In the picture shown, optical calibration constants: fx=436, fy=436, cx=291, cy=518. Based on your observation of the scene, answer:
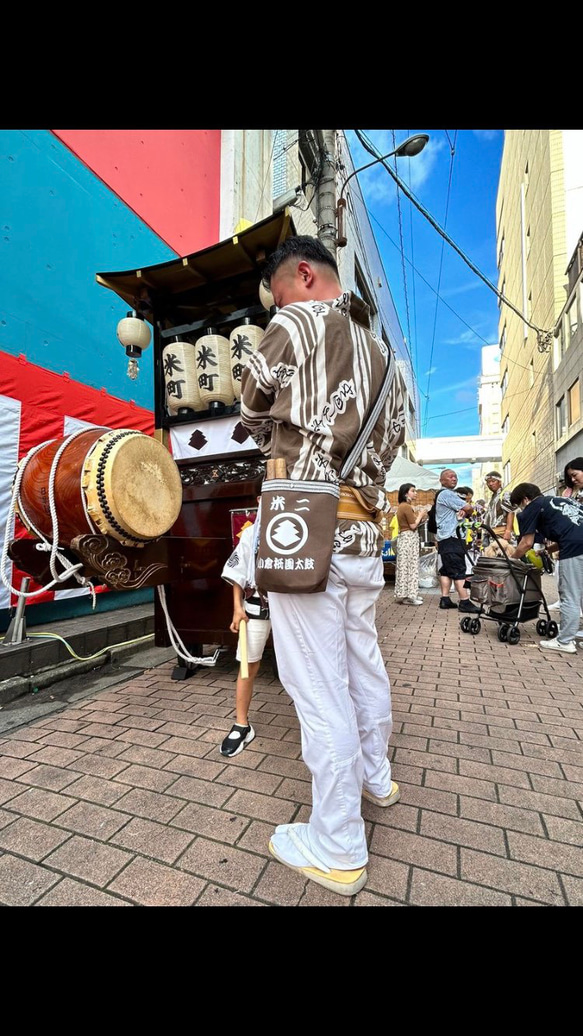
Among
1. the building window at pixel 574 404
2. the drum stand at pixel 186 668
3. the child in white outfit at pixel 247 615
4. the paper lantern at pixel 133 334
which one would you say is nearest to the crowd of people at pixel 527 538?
the child in white outfit at pixel 247 615

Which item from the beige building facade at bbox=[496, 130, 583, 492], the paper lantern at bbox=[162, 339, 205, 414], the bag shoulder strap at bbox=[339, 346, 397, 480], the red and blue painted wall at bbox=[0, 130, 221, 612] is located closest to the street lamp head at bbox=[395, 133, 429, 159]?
the red and blue painted wall at bbox=[0, 130, 221, 612]

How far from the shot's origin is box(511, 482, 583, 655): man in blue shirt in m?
4.20

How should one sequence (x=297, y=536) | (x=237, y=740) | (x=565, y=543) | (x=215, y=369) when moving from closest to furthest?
(x=297, y=536) < (x=237, y=740) < (x=215, y=369) < (x=565, y=543)

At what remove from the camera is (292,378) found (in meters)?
1.36

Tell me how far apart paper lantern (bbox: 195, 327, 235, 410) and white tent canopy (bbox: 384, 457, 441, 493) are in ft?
22.6

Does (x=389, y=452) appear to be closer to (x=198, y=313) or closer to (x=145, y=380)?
(x=198, y=313)

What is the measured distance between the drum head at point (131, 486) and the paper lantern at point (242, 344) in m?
1.03

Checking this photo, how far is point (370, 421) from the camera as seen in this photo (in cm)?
149

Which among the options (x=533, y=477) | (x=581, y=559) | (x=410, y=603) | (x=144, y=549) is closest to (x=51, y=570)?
(x=144, y=549)

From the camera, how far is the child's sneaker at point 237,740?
7.28 feet

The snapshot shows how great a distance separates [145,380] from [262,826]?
557 centimetres

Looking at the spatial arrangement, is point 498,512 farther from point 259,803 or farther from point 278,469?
point 278,469

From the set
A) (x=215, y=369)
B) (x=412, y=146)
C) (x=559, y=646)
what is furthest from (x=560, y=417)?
(x=215, y=369)

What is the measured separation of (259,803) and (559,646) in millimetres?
3719
